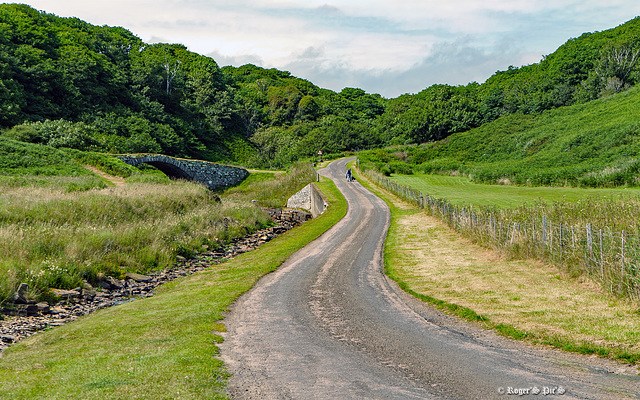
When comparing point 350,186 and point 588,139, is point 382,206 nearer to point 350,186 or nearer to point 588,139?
point 350,186

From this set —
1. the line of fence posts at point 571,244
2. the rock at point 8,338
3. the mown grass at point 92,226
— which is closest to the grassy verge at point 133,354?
the rock at point 8,338

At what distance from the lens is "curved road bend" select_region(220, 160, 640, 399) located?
25.6 feet

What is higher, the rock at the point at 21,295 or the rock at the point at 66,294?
the rock at the point at 21,295

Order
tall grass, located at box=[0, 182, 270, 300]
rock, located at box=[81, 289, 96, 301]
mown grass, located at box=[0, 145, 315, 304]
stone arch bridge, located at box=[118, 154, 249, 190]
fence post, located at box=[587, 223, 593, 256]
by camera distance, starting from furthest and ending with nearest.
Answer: stone arch bridge, located at box=[118, 154, 249, 190] < mown grass, located at box=[0, 145, 315, 304] < tall grass, located at box=[0, 182, 270, 300] < rock, located at box=[81, 289, 96, 301] < fence post, located at box=[587, 223, 593, 256]

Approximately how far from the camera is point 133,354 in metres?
9.95

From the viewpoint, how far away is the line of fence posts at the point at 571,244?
1295 centimetres

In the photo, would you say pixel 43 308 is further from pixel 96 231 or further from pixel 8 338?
pixel 96 231

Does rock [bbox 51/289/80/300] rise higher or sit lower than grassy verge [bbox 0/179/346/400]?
lower

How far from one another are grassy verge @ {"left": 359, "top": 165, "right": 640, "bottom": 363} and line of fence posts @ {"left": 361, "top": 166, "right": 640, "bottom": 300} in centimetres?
45

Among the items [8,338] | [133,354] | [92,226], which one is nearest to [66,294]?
[8,338]

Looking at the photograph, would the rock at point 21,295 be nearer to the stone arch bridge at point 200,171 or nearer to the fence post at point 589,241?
the fence post at point 589,241

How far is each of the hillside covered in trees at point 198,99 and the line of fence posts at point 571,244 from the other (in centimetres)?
4912

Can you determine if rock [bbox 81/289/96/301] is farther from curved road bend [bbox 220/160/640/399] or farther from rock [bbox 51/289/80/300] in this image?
curved road bend [bbox 220/160/640/399]

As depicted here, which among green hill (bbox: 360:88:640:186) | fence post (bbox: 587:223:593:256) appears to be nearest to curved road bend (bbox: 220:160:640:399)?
fence post (bbox: 587:223:593:256)
